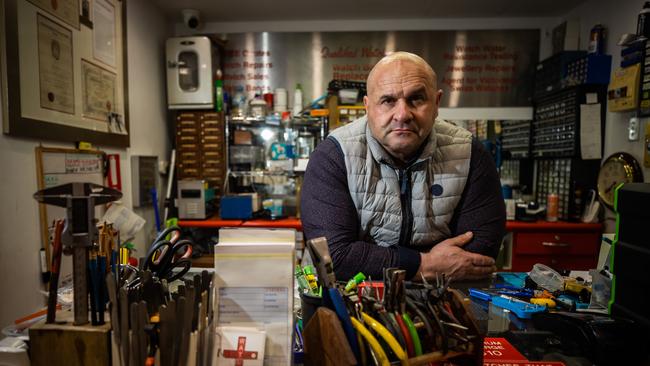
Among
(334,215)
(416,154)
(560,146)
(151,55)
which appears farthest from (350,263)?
(151,55)

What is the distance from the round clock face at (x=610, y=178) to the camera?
2.27 metres

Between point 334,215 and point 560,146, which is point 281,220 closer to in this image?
point 334,215

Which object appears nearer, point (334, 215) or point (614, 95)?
point (334, 215)

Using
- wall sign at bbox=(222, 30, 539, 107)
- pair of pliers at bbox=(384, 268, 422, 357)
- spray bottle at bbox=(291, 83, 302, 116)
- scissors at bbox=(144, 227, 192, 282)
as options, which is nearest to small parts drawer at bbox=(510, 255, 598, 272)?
wall sign at bbox=(222, 30, 539, 107)

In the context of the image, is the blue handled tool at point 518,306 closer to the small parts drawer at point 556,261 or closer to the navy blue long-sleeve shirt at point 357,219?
the navy blue long-sleeve shirt at point 357,219

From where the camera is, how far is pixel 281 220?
2.94 meters

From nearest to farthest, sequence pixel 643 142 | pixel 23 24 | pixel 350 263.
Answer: pixel 350 263
pixel 23 24
pixel 643 142

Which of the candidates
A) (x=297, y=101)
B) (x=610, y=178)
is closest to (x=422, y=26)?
(x=297, y=101)

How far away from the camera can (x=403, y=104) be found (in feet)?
3.80

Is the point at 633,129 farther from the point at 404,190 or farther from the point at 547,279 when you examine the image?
the point at 404,190

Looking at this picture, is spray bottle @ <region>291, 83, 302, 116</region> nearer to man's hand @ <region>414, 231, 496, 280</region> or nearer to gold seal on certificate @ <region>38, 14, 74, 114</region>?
gold seal on certificate @ <region>38, 14, 74, 114</region>

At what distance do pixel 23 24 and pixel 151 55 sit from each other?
143 cm

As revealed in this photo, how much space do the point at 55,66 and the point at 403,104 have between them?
1834mm

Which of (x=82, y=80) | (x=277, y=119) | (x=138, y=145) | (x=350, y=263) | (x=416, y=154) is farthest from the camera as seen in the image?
(x=277, y=119)
